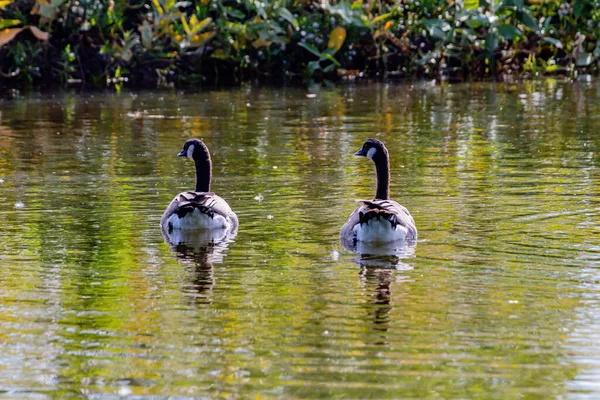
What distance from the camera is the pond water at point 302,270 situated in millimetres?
6859

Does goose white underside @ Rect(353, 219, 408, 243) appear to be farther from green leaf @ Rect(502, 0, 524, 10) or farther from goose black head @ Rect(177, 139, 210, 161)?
green leaf @ Rect(502, 0, 524, 10)

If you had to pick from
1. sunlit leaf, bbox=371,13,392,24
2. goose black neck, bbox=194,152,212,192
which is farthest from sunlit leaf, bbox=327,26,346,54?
goose black neck, bbox=194,152,212,192

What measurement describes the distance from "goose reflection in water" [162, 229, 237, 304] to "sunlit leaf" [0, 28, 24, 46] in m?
13.8

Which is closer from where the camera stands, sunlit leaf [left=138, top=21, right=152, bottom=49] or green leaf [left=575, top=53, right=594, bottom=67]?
sunlit leaf [left=138, top=21, right=152, bottom=49]

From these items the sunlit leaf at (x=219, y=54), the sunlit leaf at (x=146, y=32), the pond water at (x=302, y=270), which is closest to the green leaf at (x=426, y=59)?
the sunlit leaf at (x=219, y=54)

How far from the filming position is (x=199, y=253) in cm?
1047

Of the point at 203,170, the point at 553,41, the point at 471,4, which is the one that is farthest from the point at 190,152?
the point at 553,41

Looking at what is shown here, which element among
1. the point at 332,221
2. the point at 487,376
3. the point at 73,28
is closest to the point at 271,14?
the point at 73,28

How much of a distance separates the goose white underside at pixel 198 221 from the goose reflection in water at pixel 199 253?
0.20ft

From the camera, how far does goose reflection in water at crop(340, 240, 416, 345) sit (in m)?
8.03

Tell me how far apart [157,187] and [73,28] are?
13423 mm

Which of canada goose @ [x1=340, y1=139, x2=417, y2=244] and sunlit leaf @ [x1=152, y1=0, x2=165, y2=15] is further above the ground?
sunlit leaf @ [x1=152, y1=0, x2=165, y2=15]

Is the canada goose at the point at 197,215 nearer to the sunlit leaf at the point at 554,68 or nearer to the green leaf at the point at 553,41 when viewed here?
the green leaf at the point at 553,41

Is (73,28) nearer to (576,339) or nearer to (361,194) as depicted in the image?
(361,194)
